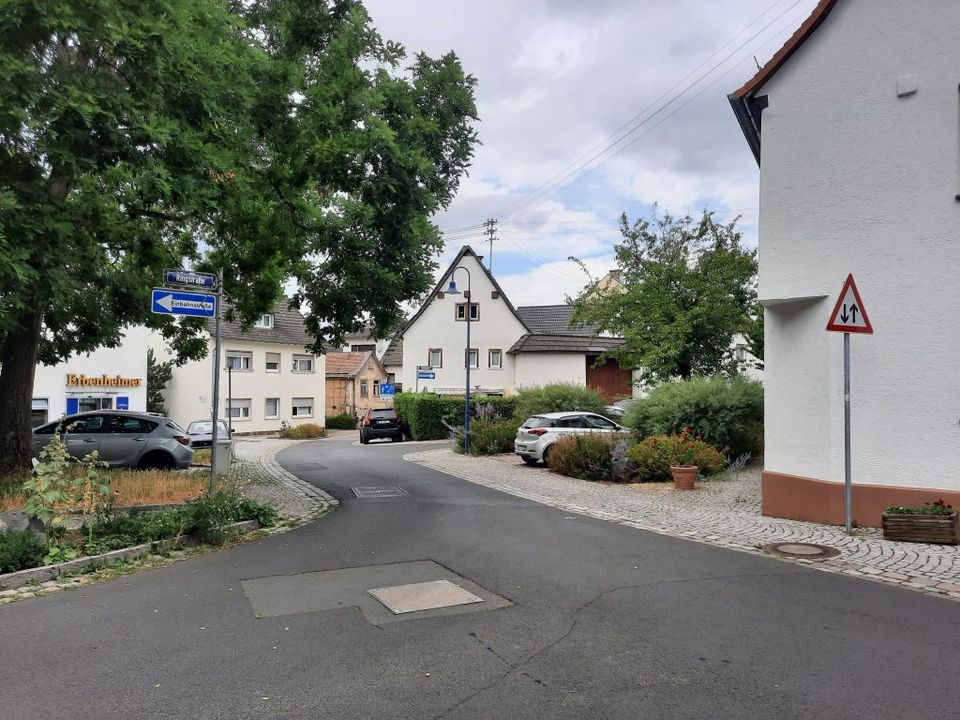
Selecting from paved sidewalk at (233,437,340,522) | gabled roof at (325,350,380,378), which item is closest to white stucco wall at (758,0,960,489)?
paved sidewalk at (233,437,340,522)

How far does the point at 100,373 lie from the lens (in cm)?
3147

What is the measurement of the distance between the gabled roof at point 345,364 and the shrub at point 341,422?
426cm

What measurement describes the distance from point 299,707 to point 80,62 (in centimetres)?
991

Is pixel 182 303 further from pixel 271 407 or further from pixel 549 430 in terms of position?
pixel 271 407

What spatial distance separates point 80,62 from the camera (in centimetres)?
1019

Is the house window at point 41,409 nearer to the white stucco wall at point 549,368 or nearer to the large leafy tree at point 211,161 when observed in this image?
the large leafy tree at point 211,161

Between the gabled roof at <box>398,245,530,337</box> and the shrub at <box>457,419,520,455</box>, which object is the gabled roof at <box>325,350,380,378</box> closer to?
the gabled roof at <box>398,245,530,337</box>

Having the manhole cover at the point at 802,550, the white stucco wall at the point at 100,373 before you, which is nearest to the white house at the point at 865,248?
the manhole cover at the point at 802,550

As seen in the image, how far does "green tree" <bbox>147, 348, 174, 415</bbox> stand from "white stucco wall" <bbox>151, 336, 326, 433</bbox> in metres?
0.91

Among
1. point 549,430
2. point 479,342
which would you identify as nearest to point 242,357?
point 479,342

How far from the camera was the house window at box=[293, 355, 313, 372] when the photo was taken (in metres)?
45.8

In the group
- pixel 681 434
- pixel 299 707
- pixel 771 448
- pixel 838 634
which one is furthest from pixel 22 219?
pixel 681 434

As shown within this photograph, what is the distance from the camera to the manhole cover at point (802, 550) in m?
7.71

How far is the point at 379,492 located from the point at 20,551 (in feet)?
24.3
